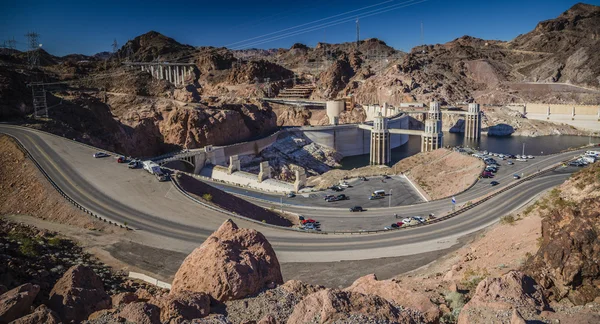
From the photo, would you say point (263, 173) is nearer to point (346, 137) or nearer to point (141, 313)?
point (346, 137)

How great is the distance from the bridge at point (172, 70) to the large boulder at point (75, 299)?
492ft

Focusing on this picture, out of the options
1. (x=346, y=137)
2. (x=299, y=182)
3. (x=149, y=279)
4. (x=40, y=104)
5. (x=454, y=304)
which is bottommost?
(x=299, y=182)

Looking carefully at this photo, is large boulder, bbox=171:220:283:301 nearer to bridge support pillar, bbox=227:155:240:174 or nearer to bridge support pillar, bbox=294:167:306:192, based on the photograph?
bridge support pillar, bbox=294:167:306:192

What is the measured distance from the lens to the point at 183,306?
1066 centimetres

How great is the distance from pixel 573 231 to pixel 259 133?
7508 cm

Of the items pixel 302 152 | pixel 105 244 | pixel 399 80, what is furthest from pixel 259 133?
pixel 399 80

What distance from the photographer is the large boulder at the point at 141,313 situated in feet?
32.5

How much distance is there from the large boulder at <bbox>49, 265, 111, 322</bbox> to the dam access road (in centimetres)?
1280

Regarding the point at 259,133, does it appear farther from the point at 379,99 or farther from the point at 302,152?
the point at 379,99

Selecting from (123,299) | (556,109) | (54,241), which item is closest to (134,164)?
(54,241)

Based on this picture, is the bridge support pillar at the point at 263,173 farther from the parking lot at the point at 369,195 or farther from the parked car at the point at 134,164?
the parked car at the point at 134,164

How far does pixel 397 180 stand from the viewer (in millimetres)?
55156

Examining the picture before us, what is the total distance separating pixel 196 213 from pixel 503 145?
95.7 m

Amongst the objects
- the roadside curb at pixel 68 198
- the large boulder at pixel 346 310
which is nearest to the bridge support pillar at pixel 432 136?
the roadside curb at pixel 68 198
